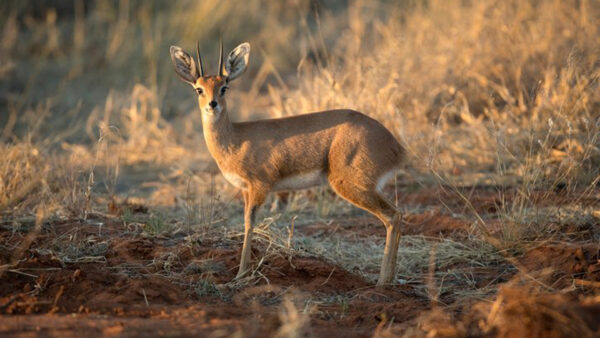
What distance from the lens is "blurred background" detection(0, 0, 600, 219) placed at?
7.13m

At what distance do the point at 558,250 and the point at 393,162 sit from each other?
4.78 feet

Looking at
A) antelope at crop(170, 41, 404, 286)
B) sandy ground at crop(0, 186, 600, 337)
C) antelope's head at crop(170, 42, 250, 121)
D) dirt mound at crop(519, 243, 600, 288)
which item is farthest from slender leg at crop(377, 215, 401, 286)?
antelope's head at crop(170, 42, 250, 121)

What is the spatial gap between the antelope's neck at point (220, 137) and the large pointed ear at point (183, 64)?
46 centimetres

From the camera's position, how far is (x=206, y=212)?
6.31 meters

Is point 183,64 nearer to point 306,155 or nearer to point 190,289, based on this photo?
point 306,155

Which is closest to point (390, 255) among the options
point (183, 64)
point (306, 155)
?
point (306, 155)

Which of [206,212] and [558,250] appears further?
[206,212]

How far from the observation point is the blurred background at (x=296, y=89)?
23.4ft

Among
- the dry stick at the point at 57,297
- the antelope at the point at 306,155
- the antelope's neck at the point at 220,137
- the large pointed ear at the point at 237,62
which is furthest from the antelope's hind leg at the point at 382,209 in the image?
the dry stick at the point at 57,297

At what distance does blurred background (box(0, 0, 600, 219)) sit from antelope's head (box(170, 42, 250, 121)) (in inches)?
35.4

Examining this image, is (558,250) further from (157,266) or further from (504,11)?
(504,11)

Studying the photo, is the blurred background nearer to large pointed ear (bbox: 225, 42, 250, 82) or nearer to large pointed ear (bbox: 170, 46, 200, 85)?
large pointed ear (bbox: 170, 46, 200, 85)

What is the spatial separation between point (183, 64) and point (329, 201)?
267cm

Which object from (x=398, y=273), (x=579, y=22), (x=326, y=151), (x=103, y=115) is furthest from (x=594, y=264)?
(x=103, y=115)
